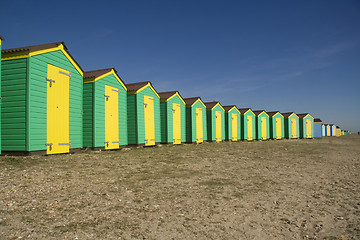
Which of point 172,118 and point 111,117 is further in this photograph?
point 172,118

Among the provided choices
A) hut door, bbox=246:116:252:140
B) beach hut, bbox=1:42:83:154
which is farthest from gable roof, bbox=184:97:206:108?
beach hut, bbox=1:42:83:154

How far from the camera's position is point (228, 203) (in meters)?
5.59

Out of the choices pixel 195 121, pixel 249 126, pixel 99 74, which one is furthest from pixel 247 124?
pixel 99 74

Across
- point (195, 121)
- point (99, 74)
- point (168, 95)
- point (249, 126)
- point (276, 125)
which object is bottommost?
point (249, 126)

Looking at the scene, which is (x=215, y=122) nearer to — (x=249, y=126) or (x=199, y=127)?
(x=199, y=127)

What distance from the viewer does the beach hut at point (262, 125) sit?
107 feet

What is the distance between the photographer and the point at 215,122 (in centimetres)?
2553

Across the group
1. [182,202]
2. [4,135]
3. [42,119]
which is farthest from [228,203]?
[4,135]

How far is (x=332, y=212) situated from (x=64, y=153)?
10.4m

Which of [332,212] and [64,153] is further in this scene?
[64,153]

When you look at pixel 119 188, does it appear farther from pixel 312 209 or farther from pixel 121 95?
pixel 121 95

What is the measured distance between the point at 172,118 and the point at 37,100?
11.5 meters

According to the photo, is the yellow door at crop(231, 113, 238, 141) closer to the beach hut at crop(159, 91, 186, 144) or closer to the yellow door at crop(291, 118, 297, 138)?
the beach hut at crop(159, 91, 186, 144)

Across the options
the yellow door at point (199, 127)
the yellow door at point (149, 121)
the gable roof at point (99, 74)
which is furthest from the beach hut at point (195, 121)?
the gable roof at point (99, 74)
